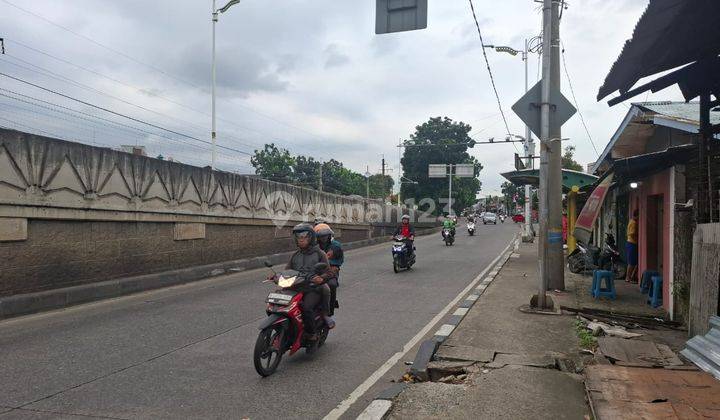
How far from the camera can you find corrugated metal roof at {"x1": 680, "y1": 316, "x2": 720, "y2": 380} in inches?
191

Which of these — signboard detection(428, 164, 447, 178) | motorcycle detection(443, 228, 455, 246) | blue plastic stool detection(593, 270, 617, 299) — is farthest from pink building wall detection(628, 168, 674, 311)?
signboard detection(428, 164, 447, 178)

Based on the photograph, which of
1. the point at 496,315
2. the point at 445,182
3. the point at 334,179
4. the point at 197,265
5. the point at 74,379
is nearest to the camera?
the point at 74,379

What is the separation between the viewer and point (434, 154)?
5388cm

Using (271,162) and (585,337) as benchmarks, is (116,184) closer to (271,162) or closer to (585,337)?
(585,337)

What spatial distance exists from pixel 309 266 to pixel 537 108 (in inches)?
205

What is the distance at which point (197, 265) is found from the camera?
13781 mm

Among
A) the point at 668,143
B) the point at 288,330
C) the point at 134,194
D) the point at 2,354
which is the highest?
the point at 668,143

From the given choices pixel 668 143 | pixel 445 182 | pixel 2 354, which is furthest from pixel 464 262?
pixel 445 182

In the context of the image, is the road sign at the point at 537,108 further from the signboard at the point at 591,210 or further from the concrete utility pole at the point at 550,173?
the signboard at the point at 591,210

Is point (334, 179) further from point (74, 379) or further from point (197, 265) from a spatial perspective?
point (74, 379)

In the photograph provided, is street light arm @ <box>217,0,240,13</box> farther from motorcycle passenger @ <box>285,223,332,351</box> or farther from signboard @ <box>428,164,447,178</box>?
signboard @ <box>428,164,447,178</box>

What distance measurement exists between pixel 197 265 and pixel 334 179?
50228 millimetres

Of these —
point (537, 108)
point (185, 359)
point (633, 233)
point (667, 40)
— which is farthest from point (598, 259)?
point (185, 359)

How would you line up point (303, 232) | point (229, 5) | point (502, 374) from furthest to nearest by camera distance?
point (229, 5) < point (303, 232) < point (502, 374)
